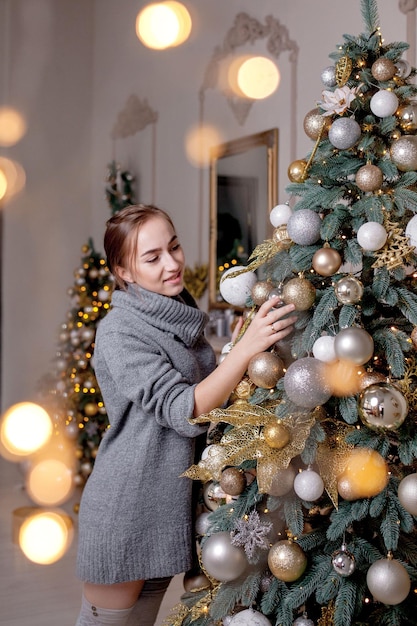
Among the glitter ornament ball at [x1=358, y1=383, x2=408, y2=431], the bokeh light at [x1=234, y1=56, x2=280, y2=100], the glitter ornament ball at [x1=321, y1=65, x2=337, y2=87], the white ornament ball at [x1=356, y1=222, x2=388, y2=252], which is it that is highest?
the bokeh light at [x1=234, y1=56, x2=280, y2=100]

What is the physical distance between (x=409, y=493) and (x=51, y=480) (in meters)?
3.74

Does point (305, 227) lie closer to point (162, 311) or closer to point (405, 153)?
point (405, 153)

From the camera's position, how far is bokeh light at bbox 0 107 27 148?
273 inches

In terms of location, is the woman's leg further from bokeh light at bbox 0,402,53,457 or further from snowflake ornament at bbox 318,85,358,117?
bokeh light at bbox 0,402,53,457

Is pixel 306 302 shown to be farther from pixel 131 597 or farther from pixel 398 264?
pixel 131 597

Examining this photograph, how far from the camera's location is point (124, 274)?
1867mm

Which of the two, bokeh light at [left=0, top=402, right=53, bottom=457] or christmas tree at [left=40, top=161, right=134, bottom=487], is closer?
christmas tree at [left=40, top=161, right=134, bottom=487]

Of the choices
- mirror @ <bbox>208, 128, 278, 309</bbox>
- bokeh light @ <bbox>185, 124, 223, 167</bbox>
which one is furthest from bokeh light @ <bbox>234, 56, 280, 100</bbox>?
bokeh light @ <bbox>185, 124, 223, 167</bbox>

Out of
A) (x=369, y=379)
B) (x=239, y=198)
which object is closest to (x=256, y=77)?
(x=239, y=198)

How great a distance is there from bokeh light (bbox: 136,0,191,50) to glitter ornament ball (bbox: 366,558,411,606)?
15.7 ft

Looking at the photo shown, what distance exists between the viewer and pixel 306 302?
150 centimetres

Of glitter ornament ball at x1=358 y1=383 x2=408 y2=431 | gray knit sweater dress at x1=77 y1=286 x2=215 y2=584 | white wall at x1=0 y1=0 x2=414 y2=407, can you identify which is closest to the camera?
glitter ornament ball at x1=358 y1=383 x2=408 y2=431

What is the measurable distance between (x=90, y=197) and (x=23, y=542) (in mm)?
4200

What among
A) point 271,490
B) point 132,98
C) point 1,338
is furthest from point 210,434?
point 1,338
